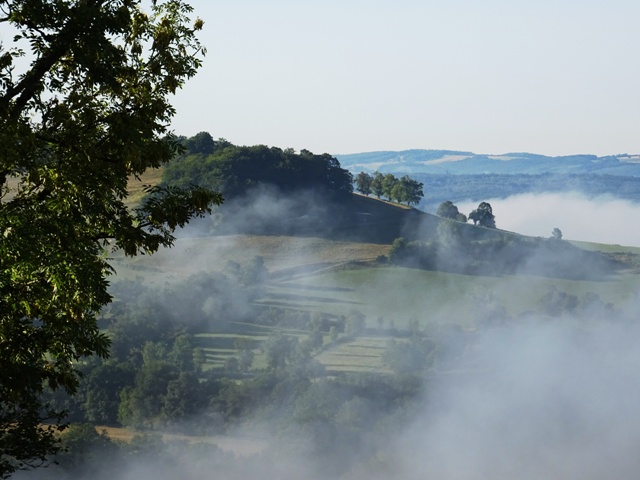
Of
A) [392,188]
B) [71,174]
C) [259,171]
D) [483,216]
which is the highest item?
[71,174]

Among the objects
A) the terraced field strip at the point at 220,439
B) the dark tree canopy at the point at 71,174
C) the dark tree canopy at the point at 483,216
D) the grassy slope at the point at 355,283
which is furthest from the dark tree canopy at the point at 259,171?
the dark tree canopy at the point at 71,174

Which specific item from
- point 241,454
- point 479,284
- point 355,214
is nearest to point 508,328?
point 479,284

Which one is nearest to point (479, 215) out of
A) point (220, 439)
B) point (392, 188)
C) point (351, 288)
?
point (392, 188)

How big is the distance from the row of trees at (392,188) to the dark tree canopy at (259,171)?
24.8 ft

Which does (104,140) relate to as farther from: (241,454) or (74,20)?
(241,454)

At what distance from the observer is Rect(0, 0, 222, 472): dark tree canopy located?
11.7 meters

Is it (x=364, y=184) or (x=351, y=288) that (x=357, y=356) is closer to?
(x=351, y=288)

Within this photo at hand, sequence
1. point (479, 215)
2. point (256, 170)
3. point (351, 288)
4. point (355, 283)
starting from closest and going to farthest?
point (351, 288), point (355, 283), point (256, 170), point (479, 215)

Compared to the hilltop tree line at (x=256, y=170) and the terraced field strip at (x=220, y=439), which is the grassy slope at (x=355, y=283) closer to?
the hilltop tree line at (x=256, y=170)

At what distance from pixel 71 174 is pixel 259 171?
12625 cm

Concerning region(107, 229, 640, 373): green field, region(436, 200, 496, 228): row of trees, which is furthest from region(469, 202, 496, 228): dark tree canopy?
region(107, 229, 640, 373): green field

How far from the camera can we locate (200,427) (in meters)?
68.4

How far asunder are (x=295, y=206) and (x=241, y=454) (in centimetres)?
7063

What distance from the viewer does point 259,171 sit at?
13788 cm
